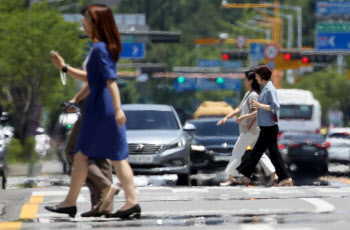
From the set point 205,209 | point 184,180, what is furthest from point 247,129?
point 205,209

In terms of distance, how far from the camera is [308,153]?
81.9 feet

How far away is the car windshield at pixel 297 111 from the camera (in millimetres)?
42688

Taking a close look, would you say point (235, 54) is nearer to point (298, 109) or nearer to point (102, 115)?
A: point (298, 109)

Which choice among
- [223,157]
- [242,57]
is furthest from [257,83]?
[242,57]

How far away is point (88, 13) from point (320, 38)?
51.5 m

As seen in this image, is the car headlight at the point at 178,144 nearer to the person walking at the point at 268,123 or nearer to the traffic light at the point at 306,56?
the person walking at the point at 268,123

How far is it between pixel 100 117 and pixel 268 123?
580cm

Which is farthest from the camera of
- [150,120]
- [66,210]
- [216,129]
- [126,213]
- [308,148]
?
[308,148]

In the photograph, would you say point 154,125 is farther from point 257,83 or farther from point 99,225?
point 99,225

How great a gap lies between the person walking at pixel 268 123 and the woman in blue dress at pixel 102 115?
5325 mm

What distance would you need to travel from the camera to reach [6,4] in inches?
1160

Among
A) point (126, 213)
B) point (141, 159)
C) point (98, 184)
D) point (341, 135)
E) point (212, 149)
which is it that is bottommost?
point (341, 135)

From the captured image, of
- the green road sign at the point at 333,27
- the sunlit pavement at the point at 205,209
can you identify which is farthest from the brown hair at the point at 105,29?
the green road sign at the point at 333,27

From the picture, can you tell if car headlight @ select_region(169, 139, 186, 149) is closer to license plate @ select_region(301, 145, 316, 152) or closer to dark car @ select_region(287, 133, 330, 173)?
dark car @ select_region(287, 133, 330, 173)
